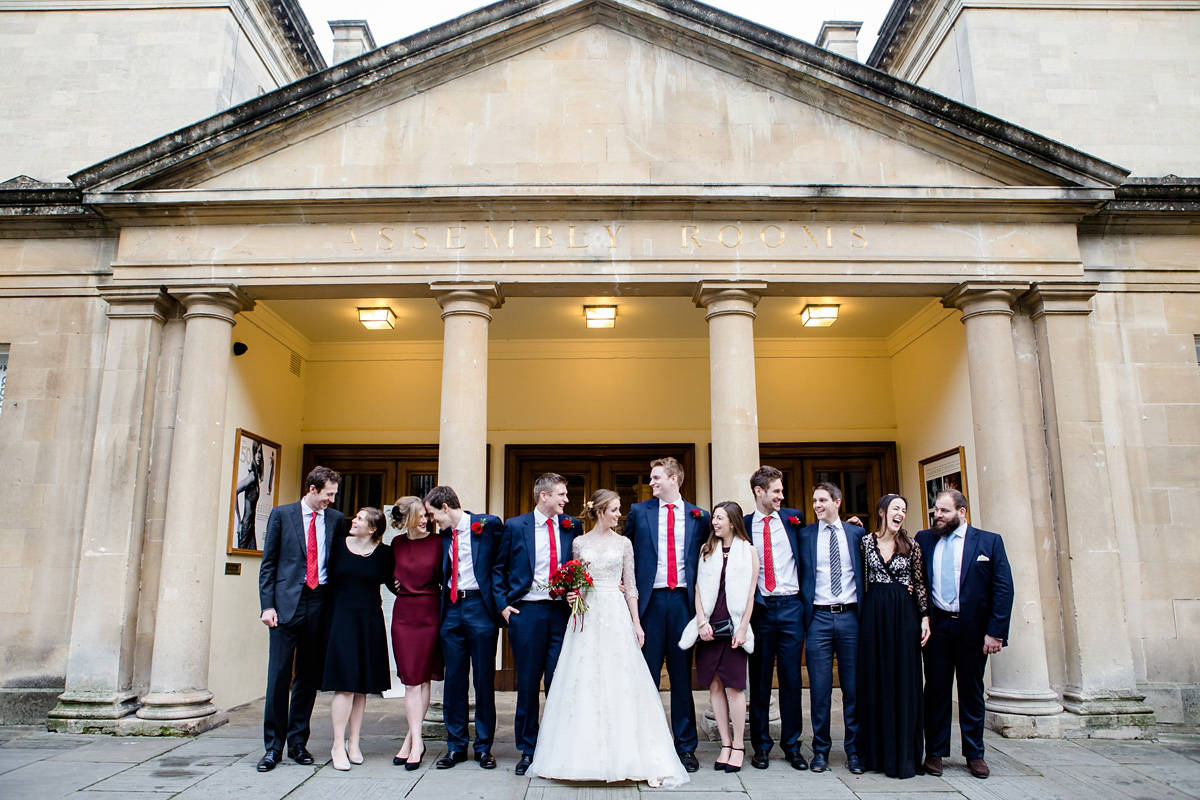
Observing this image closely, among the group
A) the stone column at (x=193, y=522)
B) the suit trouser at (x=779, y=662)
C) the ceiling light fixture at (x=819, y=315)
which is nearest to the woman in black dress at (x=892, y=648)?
the suit trouser at (x=779, y=662)

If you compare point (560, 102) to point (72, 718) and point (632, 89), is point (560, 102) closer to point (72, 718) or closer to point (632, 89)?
point (632, 89)

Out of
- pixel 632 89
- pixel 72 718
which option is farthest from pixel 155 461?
pixel 632 89

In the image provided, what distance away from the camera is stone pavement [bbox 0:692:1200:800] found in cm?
494

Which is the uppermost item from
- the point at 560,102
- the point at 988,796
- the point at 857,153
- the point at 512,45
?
the point at 512,45

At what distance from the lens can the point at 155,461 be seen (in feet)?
24.4

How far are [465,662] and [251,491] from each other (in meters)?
4.58

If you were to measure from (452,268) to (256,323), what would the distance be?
3.12 m

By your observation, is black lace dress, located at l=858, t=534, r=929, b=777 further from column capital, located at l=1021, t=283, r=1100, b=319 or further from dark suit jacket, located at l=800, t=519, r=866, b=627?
column capital, located at l=1021, t=283, r=1100, b=319

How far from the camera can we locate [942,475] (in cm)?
907

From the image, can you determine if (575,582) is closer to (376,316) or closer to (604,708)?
(604,708)

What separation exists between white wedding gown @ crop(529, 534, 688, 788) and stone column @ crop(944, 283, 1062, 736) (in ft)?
11.0

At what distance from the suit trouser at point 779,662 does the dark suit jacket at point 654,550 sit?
0.51 metres

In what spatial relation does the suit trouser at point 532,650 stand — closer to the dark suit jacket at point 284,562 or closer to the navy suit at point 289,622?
the navy suit at point 289,622

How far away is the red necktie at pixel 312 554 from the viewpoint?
223 inches
